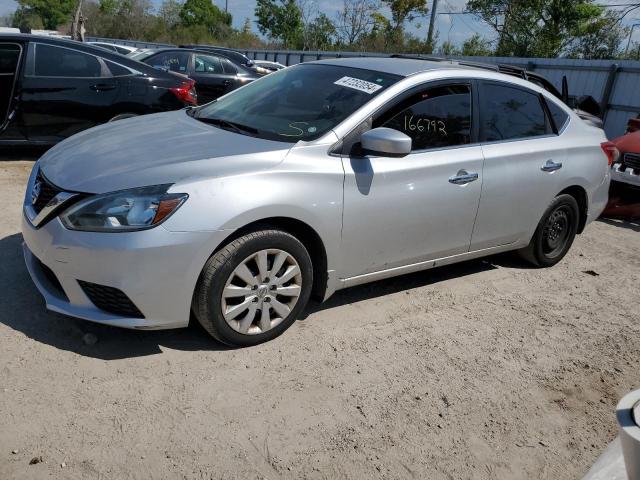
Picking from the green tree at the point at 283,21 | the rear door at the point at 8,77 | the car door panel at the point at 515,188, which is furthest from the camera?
the green tree at the point at 283,21

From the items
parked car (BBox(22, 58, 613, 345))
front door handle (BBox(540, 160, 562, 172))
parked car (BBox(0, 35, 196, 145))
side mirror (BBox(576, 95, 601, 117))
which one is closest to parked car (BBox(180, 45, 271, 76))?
parked car (BBox(0, 35, 196, 145))

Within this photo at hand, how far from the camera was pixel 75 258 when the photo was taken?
9.98ft

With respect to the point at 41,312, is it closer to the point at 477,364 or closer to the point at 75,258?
the point at 75,258

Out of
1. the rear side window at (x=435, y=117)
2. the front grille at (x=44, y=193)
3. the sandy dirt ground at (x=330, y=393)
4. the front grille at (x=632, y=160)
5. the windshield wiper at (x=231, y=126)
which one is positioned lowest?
the sandy dirt ground at (x=330, y=393)

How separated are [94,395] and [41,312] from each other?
3.05 feet

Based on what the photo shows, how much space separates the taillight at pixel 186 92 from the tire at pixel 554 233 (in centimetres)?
467

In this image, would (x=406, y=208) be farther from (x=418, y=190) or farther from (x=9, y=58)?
(x=9, y=58)

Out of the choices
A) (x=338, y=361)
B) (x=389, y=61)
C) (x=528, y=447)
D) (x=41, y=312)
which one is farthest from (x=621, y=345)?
(x=41, y=312)

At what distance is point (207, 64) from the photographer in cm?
1215

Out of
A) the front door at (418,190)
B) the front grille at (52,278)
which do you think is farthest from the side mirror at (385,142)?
the front grille at (52,278)

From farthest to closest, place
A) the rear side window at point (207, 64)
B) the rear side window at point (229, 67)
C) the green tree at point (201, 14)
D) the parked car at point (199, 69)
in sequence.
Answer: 1. the green tree at point (201, 14)
2. the rear side window at point (229, 67)
3. the rear side window at point (207, 64)
4. the parked car at point (199, 69)

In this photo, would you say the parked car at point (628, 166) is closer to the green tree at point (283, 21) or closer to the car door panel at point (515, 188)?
the car door panel at point (515, 188)

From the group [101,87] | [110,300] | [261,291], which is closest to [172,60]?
[101,87]

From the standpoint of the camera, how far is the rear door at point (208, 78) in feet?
39.1
